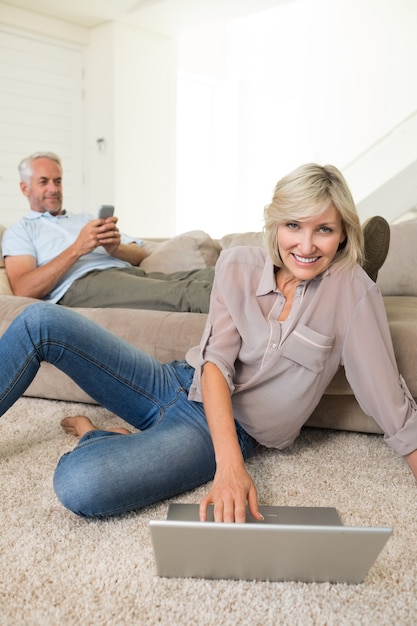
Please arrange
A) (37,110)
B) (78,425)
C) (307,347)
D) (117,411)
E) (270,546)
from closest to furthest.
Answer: (270,546), (307,347), (117,411), (78,425), (37,110)

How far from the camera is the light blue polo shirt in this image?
102 inches

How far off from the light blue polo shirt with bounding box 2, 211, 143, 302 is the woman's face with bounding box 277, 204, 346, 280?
4.63 feet

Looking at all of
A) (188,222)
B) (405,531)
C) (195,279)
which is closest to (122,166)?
(188,222)

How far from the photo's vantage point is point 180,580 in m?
1.07

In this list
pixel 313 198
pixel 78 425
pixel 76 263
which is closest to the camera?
pixel 313 198

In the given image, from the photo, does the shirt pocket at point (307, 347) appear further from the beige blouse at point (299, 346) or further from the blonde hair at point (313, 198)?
the blonde hair at point (313, 198)

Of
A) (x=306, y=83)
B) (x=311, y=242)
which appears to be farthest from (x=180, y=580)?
(x=306, y=83)

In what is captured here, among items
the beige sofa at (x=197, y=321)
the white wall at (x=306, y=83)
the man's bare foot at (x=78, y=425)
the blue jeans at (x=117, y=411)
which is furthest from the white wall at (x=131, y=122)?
the blue jeans at (x=117, y=411)

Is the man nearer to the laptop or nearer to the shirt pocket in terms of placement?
the shirt pocket

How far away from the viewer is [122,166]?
232 inches

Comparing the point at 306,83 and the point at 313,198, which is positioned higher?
the point at 306,83

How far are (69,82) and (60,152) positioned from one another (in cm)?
66

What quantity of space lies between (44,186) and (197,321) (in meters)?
1.20

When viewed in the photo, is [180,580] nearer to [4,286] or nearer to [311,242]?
[311,242]
